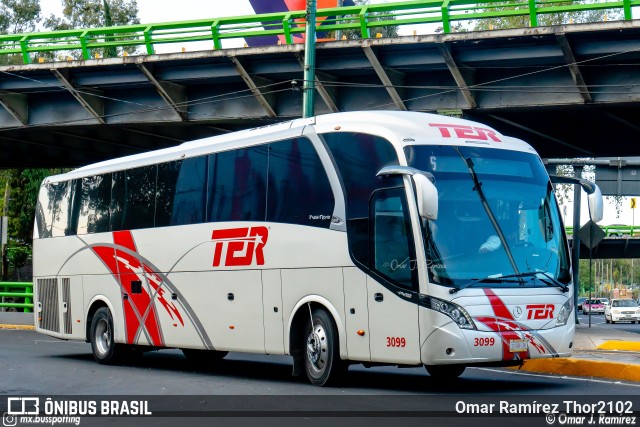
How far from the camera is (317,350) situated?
14688mm

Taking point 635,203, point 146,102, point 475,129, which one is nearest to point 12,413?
point 475,129

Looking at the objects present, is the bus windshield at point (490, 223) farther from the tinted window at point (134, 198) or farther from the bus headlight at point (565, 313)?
the tinted window at point (134, 198)

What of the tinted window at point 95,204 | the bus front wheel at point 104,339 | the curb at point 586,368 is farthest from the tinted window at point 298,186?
the bus front wheel at point 104,339

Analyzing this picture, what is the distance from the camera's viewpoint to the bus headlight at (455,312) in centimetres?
1310

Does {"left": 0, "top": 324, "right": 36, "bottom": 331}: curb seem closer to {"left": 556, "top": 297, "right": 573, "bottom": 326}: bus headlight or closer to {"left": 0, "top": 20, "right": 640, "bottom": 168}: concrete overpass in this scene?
{"left": 0, "top": 20, "right": 640, "bottom": 168}: concrete overpass

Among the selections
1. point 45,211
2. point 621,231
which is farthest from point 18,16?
point 45,211

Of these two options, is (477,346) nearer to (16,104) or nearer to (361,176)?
(361,176)

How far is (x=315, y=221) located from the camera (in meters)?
14.9

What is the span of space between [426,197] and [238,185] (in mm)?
4765

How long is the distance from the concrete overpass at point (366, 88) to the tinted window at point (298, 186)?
11098 millimetres

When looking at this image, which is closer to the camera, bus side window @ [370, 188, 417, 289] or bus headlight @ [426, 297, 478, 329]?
bus headlight @ [426, 297, 478, 329]

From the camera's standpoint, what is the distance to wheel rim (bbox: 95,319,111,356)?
65.9ft

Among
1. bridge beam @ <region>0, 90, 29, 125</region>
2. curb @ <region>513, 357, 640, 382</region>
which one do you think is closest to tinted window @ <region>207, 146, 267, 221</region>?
curb @ <region>513, 357, 640, 382</region>

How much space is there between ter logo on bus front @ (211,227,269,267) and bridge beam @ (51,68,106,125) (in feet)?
52.8
